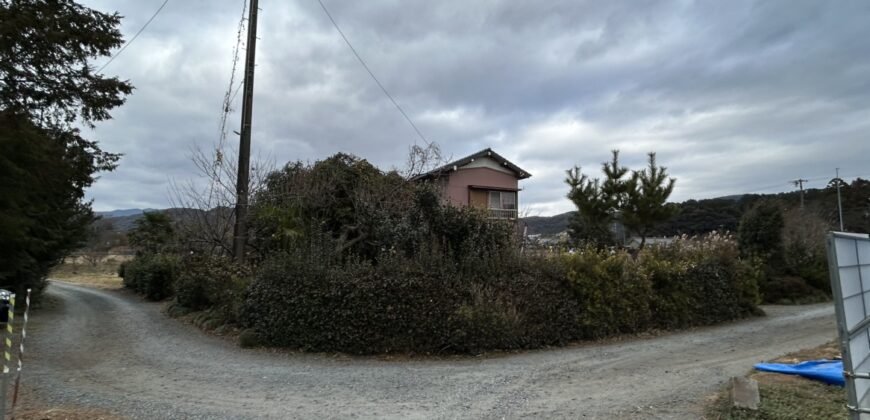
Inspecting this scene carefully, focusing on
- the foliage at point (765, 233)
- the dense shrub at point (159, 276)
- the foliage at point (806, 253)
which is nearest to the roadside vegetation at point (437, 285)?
the foliage at point (765, 233)

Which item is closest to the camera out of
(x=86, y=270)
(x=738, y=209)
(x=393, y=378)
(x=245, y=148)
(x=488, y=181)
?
(x=393, y=378)

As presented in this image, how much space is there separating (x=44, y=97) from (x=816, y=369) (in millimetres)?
14181

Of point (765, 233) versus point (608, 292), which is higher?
point (765, 233)

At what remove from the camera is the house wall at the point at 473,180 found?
27.8m

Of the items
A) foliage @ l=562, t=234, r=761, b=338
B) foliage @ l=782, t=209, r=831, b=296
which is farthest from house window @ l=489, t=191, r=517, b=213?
foliage @ l=562, t=234, r=761, b=338

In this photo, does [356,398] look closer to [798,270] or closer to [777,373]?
[777,373]

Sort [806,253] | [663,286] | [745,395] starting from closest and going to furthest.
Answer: [745,395] < [663,286] < [806,253]

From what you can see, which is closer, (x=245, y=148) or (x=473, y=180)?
(x=245, y=148)

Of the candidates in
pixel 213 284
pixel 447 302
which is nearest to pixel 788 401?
pixel 447 302

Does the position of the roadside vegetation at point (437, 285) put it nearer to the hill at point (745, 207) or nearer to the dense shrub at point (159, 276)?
the dense shrub at point (159, 276)

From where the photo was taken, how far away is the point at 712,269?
482 inches

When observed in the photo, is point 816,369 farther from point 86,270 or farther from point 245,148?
point 86,270

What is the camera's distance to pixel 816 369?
6516 millimetres

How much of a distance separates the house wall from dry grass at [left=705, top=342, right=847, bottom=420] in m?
21.3
